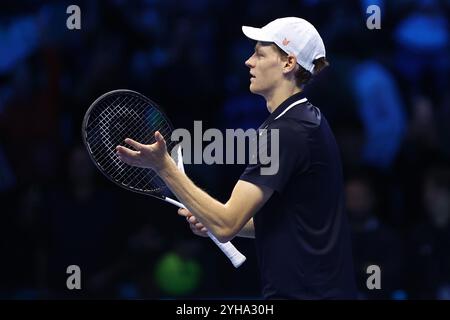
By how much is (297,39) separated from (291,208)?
1.85ft

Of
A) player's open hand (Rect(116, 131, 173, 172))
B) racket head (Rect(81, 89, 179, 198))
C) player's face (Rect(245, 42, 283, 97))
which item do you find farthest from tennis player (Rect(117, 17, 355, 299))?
racket head (Rect(81, 89, 179, 198))

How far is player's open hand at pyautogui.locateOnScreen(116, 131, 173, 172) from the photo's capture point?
3.59 metres

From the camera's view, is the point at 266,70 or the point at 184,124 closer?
the point at 266,70

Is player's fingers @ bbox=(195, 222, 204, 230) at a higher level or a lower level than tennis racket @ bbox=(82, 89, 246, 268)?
lower

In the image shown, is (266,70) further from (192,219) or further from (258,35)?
(192,219)

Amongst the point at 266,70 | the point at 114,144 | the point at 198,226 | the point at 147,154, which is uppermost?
the point at 266,70

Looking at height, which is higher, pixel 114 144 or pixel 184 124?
pixel 184 124

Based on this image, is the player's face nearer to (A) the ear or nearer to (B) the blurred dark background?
(A) the ear

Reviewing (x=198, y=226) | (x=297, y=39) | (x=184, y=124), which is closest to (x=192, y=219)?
(x=198, y=226)

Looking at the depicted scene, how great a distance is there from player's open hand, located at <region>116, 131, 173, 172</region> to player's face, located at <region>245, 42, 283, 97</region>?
0.42 meters

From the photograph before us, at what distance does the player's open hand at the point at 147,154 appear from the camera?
359 centimetres

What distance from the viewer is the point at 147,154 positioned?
360 centimetres

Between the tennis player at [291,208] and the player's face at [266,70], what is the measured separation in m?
0.13

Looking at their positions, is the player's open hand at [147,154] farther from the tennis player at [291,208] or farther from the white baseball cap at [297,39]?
the white baseball cap at [297,39]
